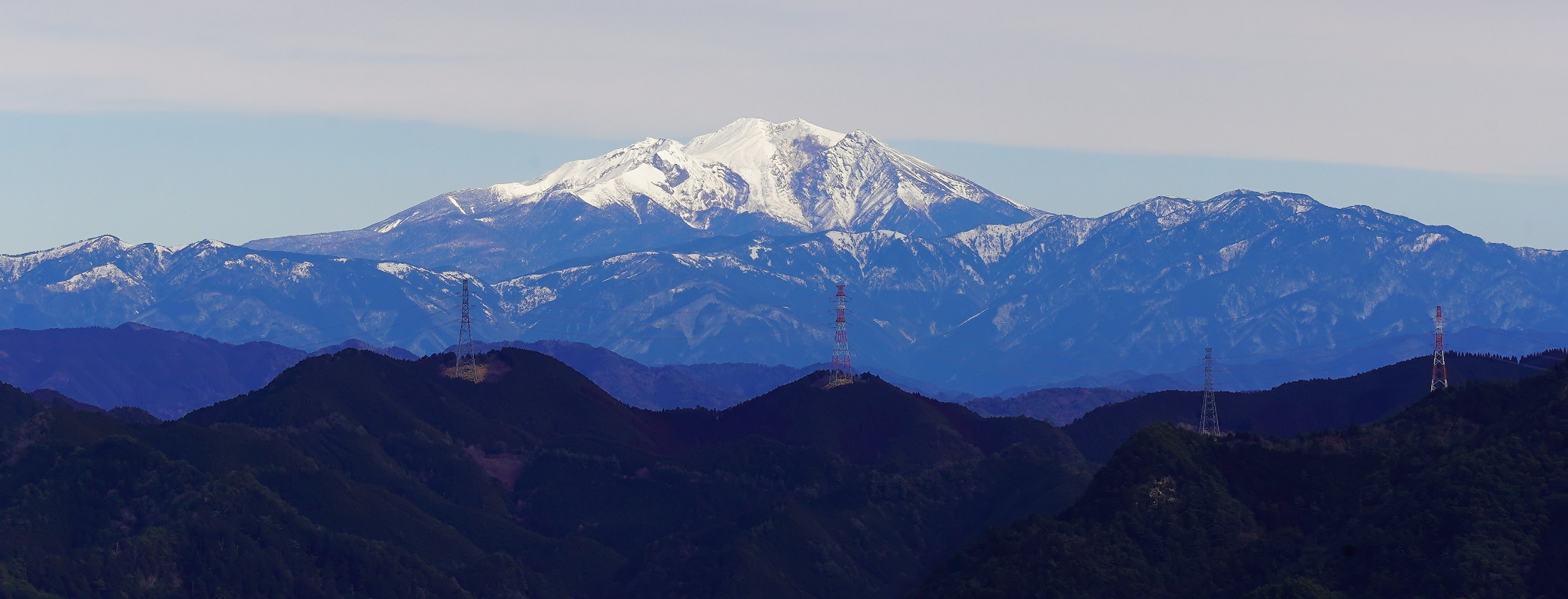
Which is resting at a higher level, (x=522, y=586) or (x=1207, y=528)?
(x=1207, y=528)

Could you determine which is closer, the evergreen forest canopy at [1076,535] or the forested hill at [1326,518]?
the forested hill at [1326,518]

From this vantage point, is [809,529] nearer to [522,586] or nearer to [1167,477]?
[522,586]

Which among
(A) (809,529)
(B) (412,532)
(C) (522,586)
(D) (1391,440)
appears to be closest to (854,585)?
(A) (809,529)

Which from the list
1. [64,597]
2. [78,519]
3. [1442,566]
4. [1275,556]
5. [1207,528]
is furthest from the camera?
[78,519]

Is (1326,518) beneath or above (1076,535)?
above

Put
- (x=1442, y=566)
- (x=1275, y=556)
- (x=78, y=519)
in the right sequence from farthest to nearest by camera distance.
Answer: (x=78, y=519) < (x=1275, y=556) < (x=1442, y=566)

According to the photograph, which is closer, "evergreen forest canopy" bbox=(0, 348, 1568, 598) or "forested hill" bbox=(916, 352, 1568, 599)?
"forested hill" bbox=(916, 352, 1568, 599)

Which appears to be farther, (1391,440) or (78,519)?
(78,519)
